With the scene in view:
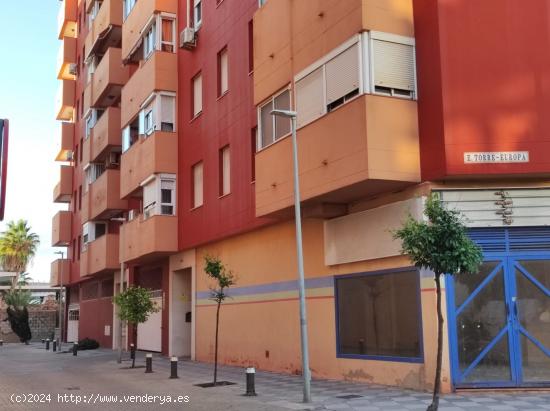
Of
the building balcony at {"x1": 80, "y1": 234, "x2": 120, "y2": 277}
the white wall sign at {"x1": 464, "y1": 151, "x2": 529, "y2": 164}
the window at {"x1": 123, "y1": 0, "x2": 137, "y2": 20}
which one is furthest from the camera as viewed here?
the building balcony at {"x1": 80, "y1": 234, "x2": 120, "y2": 277}

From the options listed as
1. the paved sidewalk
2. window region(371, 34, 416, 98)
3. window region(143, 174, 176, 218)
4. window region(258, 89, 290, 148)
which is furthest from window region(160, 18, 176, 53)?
window region(371, 34, 416, 98)

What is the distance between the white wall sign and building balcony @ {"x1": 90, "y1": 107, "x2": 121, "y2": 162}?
995 inches

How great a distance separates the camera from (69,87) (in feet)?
163

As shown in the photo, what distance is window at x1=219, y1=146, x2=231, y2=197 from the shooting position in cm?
2258

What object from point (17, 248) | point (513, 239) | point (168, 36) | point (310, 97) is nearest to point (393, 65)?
point (310, 97)

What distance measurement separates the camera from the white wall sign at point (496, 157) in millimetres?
13344

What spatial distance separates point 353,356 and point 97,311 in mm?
27778

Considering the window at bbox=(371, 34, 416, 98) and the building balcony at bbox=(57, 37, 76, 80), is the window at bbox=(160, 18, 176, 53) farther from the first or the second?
the building balcony at bbox=(57, 37, 76, 80)

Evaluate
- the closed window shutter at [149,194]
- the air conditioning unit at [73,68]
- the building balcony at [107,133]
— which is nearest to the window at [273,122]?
the closed window shutter at [149,194]

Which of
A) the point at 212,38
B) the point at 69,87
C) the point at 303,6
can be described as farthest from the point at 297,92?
the point at 69,87

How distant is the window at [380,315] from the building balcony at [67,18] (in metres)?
41.9

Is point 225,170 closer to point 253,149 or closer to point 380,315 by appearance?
point 253,149

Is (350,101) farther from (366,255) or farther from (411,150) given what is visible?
(366,255)

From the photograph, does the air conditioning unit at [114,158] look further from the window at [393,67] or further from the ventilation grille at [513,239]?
the ventilation grille at [513,239]
